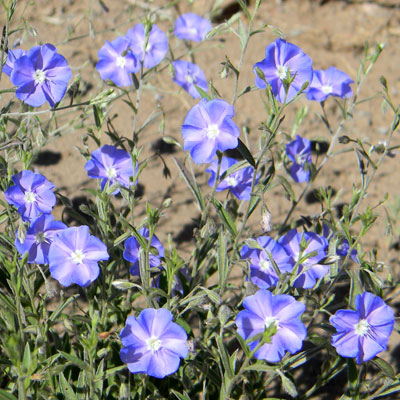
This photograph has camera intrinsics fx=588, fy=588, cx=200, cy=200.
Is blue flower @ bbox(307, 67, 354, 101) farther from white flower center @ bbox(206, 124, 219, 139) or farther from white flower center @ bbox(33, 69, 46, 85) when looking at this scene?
white flower center @ bbox(33, 69, 46, 85)

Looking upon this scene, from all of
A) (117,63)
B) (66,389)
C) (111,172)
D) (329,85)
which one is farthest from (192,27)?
(66,389)

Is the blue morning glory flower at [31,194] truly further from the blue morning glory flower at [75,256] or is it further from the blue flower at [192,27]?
the blue flower at [192,27]

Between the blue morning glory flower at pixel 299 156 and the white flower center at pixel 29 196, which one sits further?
the blue morning glory flower at pixel 299 156

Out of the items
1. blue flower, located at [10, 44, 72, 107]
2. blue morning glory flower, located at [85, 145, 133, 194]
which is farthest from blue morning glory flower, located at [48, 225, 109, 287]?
blue flower, located at [10, 44, 72, 107]

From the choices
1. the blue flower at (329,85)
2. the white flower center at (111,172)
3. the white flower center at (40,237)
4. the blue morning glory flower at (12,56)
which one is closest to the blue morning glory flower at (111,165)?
the white flower center at (111,172)

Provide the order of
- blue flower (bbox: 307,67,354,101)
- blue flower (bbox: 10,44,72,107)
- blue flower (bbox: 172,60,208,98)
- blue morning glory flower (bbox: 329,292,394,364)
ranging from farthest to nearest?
blue flower (bbox: 172,60,208,98) → blue flower (bbox: 307,67,354,101) → blue flower (bbox: 10,44,72,107) → blue morning glory flower (bbox: 329,292,394,364)

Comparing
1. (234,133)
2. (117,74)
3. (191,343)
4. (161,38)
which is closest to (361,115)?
(161,38)
